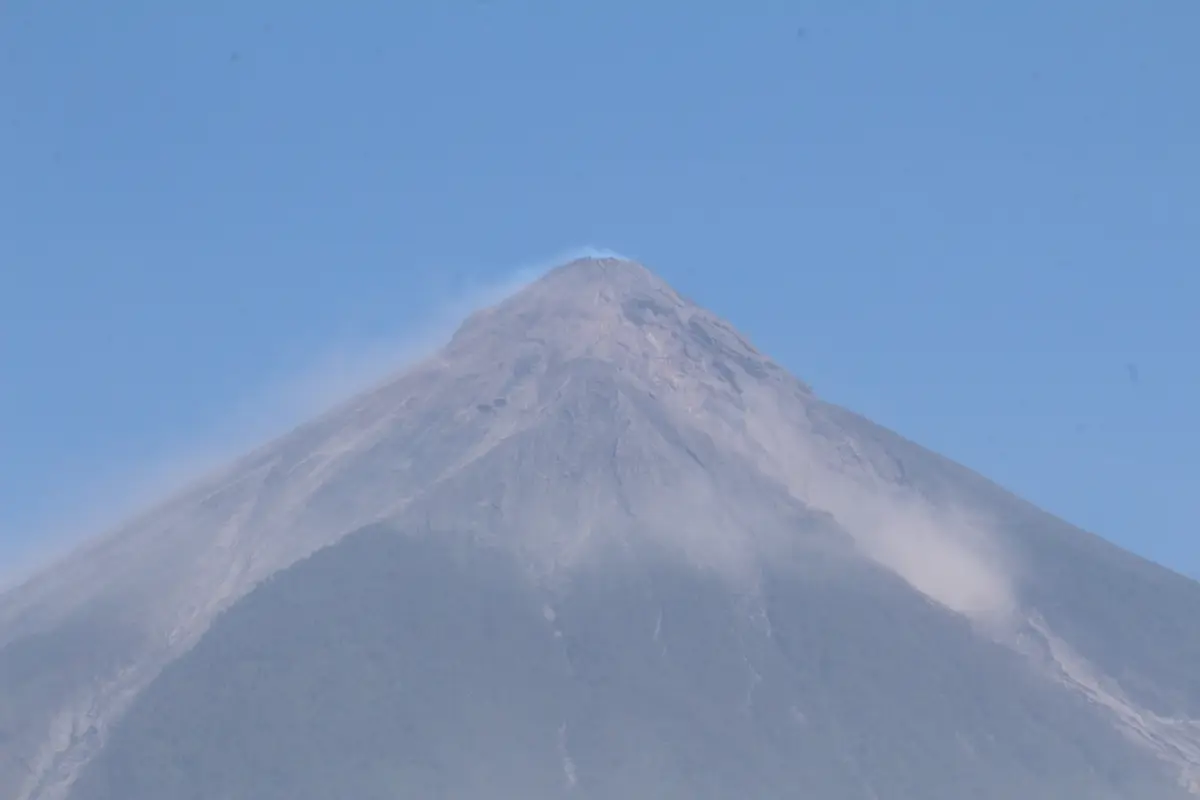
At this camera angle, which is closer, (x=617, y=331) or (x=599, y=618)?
(x=599, y=618)

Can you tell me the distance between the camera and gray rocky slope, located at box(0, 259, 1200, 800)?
99250 mm

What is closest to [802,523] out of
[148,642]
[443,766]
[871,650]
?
[871,650]

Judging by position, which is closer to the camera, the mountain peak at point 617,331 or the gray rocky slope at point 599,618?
the gray rocky slope at point 599,618

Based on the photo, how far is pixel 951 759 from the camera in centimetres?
10106

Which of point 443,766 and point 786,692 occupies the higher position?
point 786,692

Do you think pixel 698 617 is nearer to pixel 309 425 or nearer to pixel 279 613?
pixel 279 613

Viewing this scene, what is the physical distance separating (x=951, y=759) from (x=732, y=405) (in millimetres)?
38317

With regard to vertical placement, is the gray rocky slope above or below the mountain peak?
below

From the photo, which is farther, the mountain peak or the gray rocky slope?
the mountain peak

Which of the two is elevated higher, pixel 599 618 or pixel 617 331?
pixel 617 331

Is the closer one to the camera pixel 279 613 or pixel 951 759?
pixel 951 759

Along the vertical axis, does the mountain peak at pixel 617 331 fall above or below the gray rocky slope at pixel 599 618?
above

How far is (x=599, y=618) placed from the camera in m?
110

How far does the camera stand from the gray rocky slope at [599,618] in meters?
99.2
